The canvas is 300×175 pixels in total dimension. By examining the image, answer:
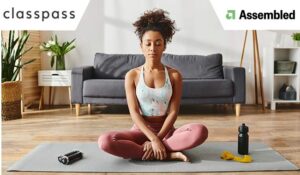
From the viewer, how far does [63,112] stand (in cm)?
415

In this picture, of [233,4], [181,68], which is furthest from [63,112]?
[233,4]

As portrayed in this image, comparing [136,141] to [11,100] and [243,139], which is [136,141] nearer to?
[243,139]

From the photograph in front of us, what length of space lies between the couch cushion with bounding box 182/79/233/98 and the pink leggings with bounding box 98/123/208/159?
1.71 meters

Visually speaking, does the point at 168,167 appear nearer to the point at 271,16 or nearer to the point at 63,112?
the point at 63,112

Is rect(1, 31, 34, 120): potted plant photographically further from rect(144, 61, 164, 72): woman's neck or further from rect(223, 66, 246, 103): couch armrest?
rect(223, 66, 246, 103): couch armrest

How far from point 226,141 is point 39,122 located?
1767mm

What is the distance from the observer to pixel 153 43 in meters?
2.06

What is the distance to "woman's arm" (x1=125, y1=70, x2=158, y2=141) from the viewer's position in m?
2.02

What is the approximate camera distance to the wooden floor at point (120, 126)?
2.50 metres

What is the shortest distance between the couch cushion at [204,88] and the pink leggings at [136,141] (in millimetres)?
1714

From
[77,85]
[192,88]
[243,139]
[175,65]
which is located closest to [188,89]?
[192,88]

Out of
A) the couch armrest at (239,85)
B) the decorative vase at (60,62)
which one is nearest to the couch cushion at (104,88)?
the decorative vase at (60,62)

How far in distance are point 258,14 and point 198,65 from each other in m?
0.92

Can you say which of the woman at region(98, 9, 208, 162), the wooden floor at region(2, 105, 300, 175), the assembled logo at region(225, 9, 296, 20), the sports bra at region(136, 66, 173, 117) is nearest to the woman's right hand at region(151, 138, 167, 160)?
the woman at region(98, 9, 208, 162)
